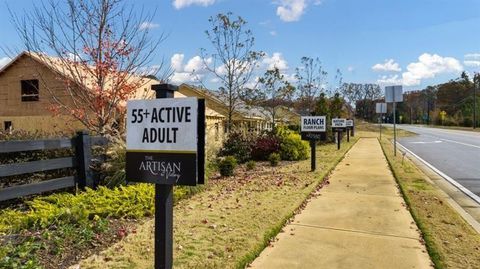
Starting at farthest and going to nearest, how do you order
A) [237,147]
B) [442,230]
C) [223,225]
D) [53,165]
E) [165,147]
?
[237,147], [53,165], [223,225], [442,230], [165,147]

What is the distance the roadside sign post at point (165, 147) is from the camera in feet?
10.5

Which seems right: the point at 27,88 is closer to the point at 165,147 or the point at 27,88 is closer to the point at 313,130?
the point at 313,130

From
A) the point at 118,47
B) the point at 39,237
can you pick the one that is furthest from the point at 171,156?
the point at 118,47

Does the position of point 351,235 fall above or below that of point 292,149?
below

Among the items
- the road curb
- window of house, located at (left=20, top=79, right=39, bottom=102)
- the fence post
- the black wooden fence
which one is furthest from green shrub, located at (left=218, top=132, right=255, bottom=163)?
window of house, located at (left=20, top=79, right=39, bottom=102)

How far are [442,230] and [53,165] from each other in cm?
637

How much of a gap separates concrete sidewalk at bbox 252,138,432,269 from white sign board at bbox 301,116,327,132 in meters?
3.17

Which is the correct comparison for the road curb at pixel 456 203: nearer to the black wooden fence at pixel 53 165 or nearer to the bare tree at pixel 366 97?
the black wooden fence at pixel 53 165

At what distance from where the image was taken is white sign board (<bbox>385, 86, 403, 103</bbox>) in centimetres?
1709

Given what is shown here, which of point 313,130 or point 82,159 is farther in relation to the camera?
point 313,130

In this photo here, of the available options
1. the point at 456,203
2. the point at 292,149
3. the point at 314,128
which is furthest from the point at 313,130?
the point at 456,203

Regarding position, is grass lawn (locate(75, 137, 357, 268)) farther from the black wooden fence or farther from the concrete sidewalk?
the black wooden fence

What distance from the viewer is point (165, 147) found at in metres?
3.28

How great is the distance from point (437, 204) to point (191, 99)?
20.1ft
